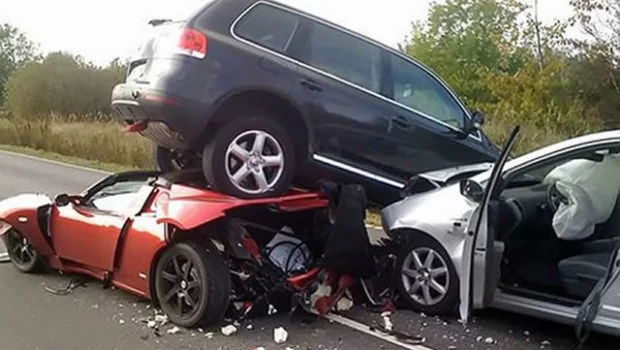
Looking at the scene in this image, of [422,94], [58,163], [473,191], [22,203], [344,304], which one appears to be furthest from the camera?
[58,163]

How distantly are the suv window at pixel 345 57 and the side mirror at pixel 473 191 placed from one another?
5.59ft

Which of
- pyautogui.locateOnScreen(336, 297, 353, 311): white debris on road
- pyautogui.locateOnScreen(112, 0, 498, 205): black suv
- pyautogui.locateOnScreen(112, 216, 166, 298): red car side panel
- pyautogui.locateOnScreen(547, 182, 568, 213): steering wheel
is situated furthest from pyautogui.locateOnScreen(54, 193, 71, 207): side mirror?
pyautogui.locateOnScreen(547, 182, 568, 213): steering wheel

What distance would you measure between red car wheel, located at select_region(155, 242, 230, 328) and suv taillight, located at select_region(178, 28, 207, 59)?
1533 millimetres

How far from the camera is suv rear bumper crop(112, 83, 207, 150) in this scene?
19.3ft

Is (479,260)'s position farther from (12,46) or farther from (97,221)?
(12,46)

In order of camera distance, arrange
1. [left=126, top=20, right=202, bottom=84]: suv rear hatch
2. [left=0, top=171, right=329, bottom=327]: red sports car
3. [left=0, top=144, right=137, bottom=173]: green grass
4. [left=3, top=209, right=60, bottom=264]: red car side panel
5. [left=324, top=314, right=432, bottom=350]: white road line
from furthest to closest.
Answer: [left=0, top=144, right=137, bottom=173]: green grass → [left=3, top=209, right=60, bottom=264]: red car side panel → [left=126, top=20, right=202, bottom=84]: suv rear hatch → [left=0, top=171, right=329, bottom=327]: red sports car → [left=324, top=314, right=432, bottom=350]: white road line

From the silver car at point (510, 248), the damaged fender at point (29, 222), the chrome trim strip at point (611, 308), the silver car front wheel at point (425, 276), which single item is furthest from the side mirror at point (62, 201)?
the chrome trim strip at point (611, 308)

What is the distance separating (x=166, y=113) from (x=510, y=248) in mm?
2893

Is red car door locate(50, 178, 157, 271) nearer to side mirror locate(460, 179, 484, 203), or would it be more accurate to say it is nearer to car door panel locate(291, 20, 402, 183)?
car door panel locate(291, 20, 402, 183)

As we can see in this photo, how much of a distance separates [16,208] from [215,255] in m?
2.56

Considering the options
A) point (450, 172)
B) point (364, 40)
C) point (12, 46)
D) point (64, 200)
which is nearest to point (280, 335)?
point (450, 172)

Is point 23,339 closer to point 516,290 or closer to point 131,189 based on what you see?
point 131,189

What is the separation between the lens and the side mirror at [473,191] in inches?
212

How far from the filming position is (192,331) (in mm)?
5438
